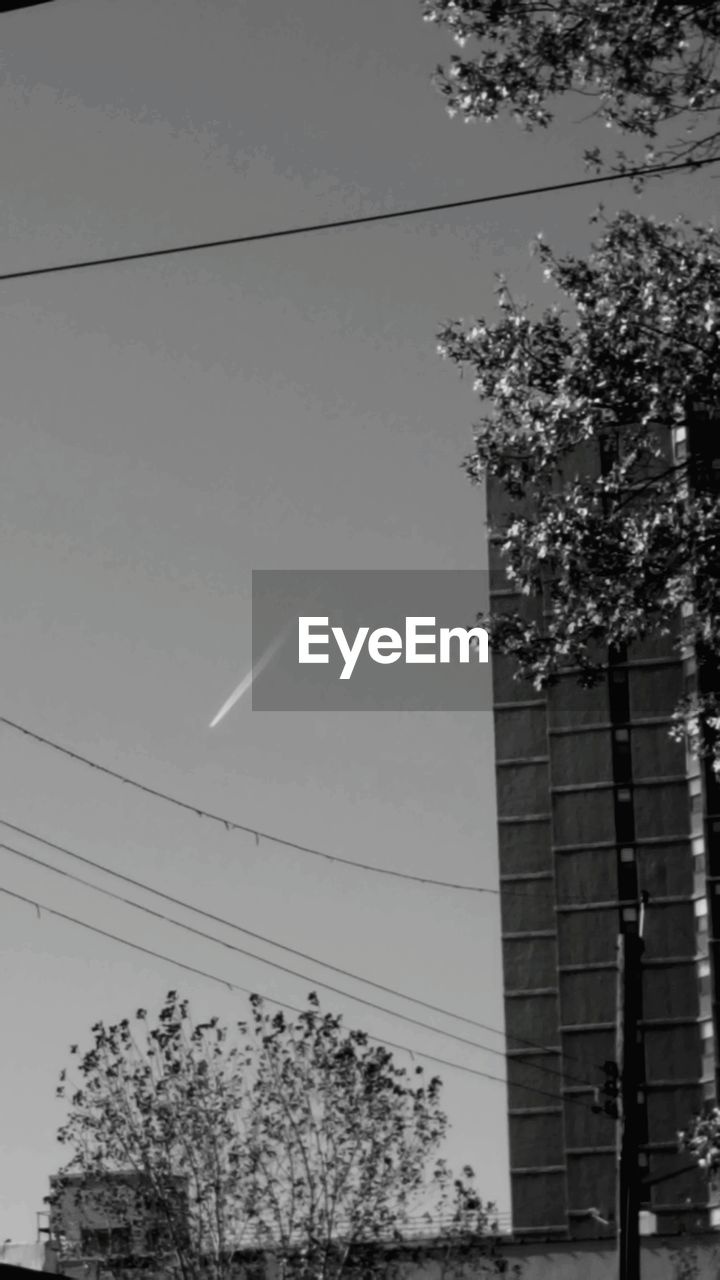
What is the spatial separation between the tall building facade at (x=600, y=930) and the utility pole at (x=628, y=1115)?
183 feet

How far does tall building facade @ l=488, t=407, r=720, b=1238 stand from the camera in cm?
8044

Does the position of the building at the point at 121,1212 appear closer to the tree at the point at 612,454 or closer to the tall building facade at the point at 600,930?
the tree at the point at 612,454

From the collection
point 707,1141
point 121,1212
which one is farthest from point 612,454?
point 121,1212

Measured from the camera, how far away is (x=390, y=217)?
41.7 feet

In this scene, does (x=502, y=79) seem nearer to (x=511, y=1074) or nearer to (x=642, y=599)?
(x=642, y=599)

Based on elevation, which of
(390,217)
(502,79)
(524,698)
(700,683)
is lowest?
(700,683)

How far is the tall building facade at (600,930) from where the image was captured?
80.4 m

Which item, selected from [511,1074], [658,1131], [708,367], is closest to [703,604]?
[708,367]

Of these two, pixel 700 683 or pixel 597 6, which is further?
pixel 700 683

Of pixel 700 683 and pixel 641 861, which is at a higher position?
pixel 641 861

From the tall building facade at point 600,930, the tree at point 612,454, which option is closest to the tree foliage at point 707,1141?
the tree at point 612,454

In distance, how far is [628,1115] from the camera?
77.2 feet

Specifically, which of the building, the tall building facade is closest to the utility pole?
the building

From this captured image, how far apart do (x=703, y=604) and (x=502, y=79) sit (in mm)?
4049
